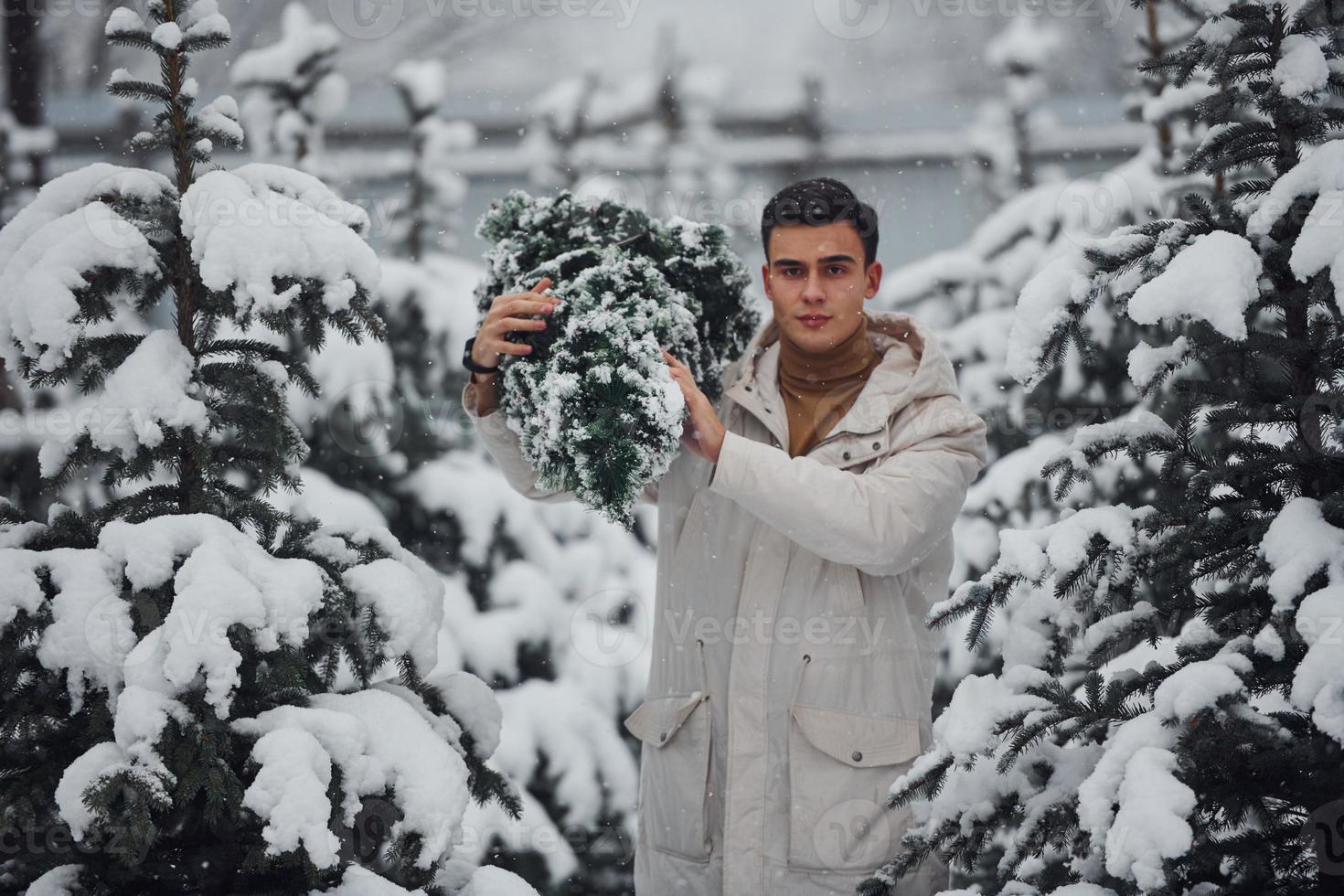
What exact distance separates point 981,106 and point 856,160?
1286 millimetres

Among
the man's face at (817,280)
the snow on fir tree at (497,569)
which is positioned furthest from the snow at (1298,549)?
the snow on fir tree at (497,569)

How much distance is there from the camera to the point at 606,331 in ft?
8.83

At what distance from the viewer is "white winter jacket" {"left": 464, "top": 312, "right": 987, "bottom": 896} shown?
2.81 m

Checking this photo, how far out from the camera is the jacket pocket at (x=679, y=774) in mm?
3012

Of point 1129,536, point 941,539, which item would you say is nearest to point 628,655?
point 941,539

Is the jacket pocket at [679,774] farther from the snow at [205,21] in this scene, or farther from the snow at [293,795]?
the snow at [205,21]

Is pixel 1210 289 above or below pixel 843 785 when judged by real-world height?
above

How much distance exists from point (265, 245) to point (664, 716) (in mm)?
1514

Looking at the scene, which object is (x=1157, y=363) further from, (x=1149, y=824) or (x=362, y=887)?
(x=362, y=887)

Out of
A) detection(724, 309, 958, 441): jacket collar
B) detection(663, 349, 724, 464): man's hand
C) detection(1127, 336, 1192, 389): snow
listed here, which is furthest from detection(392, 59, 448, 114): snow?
detection(1127, 336, 1192, 389): snow

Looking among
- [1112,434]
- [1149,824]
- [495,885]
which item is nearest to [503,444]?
[495,885]

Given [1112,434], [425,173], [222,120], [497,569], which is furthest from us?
[425,173]

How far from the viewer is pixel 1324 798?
1989 mm

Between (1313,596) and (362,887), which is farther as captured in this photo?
(362,887)
